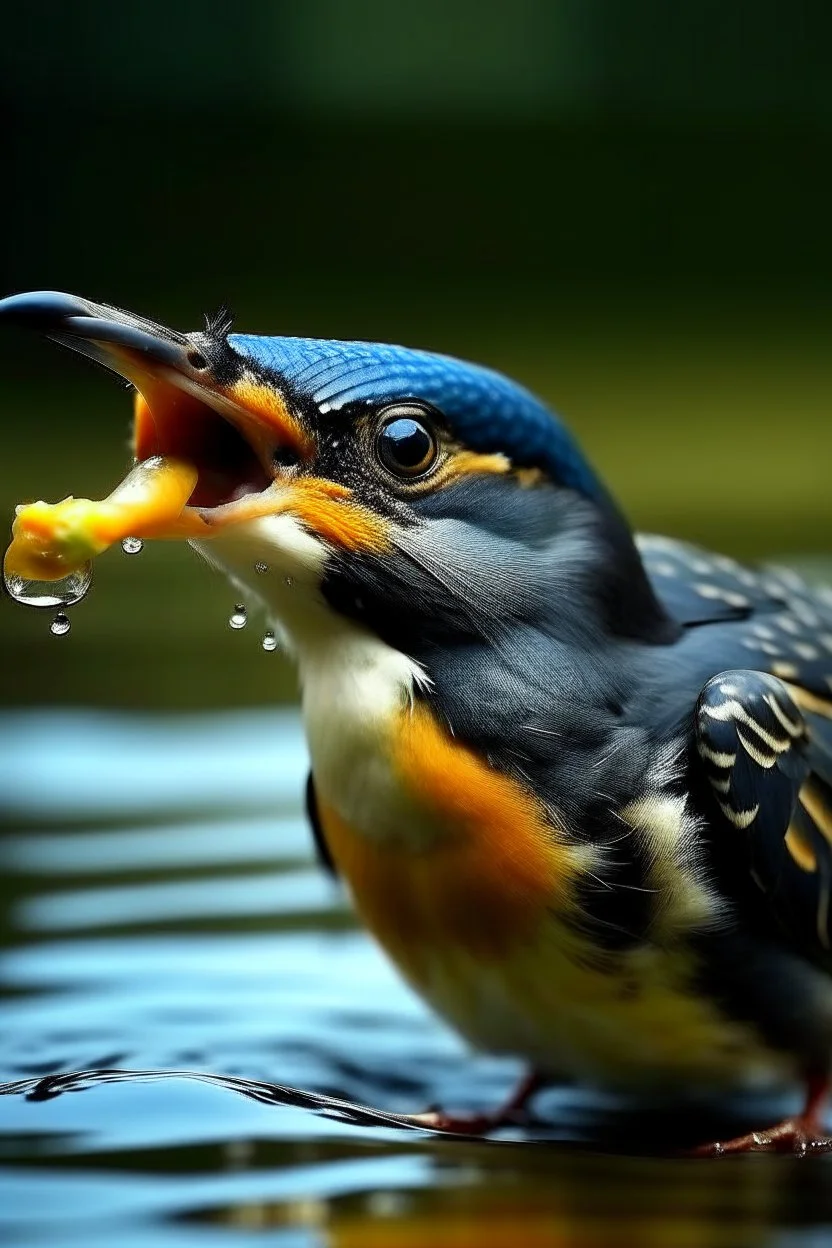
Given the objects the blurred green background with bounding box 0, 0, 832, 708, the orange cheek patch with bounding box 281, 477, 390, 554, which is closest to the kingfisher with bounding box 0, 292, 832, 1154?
the orange cheek patch with bounding box 281, 477, 390, 554

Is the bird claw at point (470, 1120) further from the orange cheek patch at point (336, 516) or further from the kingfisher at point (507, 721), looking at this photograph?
the orange cheek patch at point (336, 516)

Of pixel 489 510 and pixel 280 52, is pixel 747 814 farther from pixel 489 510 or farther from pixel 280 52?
pixel 280 52

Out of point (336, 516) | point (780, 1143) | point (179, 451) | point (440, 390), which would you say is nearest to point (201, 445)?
point (179, 451)

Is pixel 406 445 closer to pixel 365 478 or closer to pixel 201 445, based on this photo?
pixel 365 478

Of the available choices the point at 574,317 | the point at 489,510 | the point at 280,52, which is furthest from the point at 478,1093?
the point at 574,317

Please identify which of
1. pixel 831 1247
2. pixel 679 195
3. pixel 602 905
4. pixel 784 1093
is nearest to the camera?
pixel 831 1247

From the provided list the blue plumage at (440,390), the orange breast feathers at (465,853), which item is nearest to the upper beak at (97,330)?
the blue plumage at (440,390)
